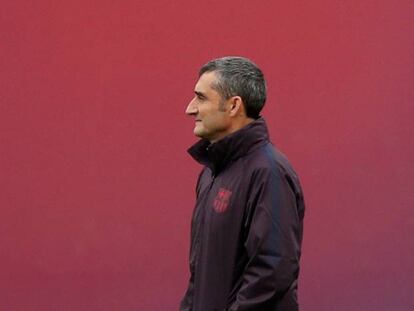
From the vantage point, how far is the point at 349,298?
445 centimetres

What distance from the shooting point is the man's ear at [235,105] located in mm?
2646

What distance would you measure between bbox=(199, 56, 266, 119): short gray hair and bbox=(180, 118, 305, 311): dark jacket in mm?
67

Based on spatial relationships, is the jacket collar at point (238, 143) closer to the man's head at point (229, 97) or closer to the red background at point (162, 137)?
the man's head at point (229, 97)

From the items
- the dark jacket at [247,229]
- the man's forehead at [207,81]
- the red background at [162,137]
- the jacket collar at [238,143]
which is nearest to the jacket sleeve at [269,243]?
the dark jacket at [247,229]

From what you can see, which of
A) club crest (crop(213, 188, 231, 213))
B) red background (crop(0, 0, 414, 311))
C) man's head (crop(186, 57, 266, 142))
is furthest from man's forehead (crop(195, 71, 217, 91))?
red background (crop(0, 0, 414, 311))

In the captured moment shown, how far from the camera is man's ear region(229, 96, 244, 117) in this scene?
8.68 ft

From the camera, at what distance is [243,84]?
8.70 ft

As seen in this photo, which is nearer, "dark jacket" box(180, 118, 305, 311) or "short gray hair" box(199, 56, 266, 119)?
"dark jacket" box(180, 118, 305, 311)

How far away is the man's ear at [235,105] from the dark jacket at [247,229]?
65mm

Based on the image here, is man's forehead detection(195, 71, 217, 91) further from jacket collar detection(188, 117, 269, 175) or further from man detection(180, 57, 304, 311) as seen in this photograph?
jacket collar detection(188, 117, 269, 175)

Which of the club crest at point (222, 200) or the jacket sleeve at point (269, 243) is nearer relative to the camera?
the jacket sleeve at point (269, 243)

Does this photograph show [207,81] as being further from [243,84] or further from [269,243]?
[269,243]

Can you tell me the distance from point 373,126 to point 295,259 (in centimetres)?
207

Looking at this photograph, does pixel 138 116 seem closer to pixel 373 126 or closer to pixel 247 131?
pixel 373 126
